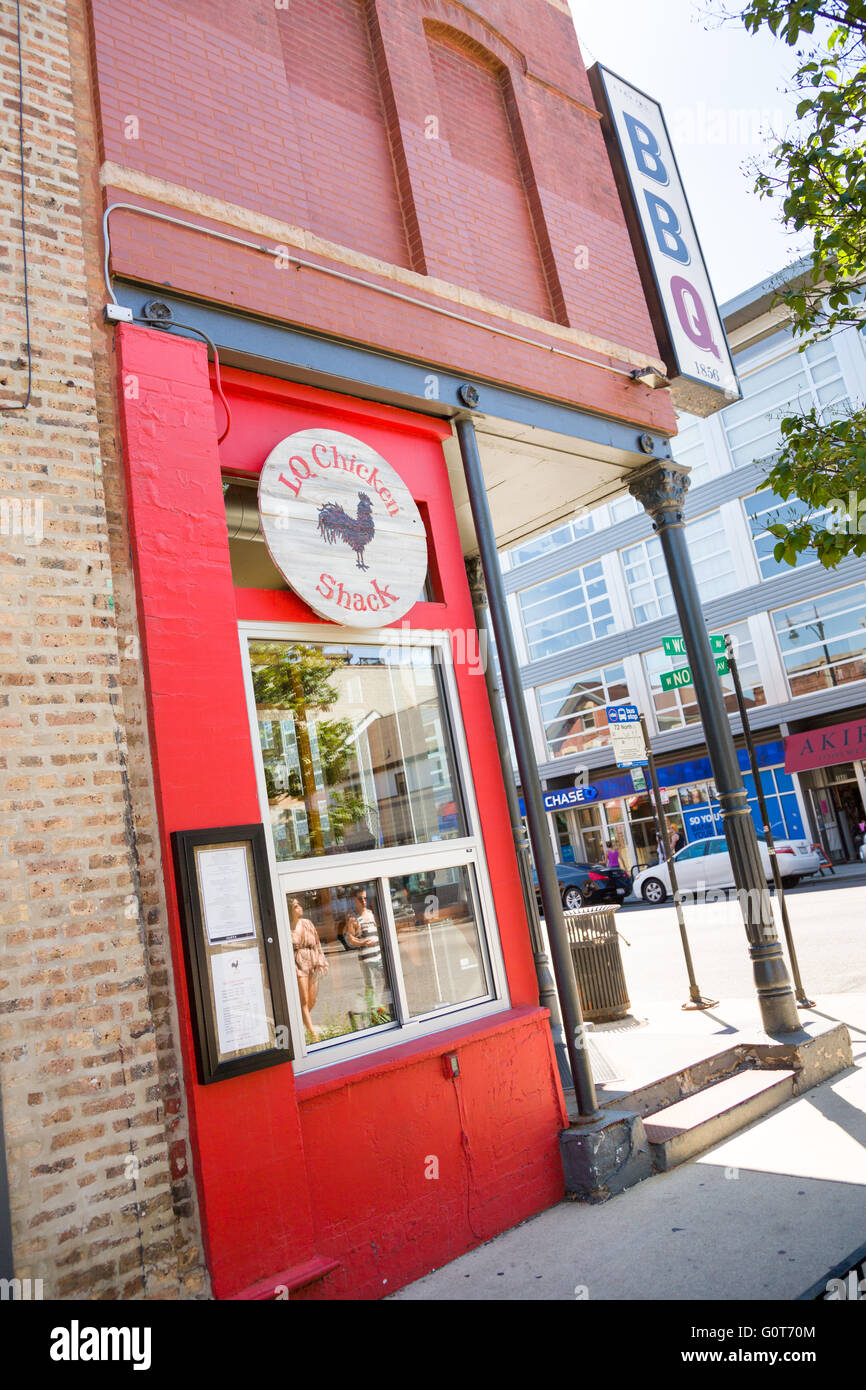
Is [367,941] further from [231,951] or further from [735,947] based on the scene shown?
[735,947]

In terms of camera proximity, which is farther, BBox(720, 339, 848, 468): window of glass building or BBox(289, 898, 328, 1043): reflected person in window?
BBox(720, 339, 848, 468): window of glass building

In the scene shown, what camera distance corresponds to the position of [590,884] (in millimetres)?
22219

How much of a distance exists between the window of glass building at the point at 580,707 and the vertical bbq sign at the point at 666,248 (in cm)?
1950

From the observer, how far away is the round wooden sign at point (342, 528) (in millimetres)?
4812

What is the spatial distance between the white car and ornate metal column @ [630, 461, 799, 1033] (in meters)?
11.5

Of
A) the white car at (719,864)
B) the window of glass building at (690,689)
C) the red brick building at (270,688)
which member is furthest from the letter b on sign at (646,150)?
the window of glass building at (690,689)

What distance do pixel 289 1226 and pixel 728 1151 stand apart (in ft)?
9.93

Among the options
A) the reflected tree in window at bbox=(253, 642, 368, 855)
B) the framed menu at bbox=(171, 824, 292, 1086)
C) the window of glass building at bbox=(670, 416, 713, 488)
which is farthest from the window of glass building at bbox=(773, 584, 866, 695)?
the framed menu at bbox=(171, 824, 292, 1086)

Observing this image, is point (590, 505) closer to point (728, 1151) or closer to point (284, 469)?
point (284, 469)

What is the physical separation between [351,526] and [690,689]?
22.6 meters

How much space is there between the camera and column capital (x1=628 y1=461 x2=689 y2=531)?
762 centimetres

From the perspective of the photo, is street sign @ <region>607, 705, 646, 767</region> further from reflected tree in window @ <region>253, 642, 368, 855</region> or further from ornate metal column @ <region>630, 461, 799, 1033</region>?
reflected tree in window @ <region>253, 642, 368, 855</region>

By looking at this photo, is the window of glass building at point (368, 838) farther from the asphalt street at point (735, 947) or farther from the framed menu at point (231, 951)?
the asphalt street at point (735, 947)
